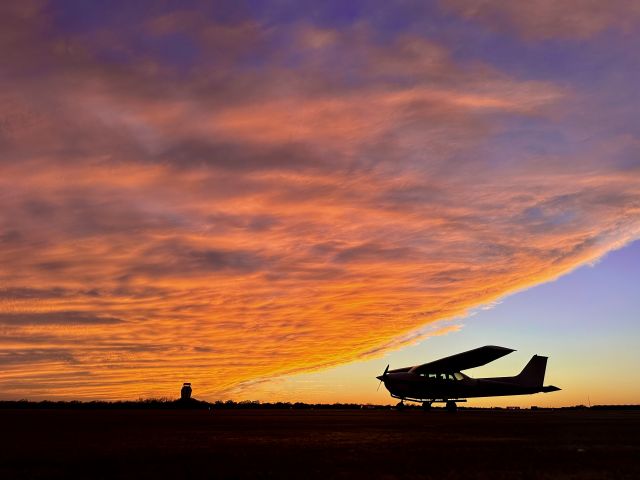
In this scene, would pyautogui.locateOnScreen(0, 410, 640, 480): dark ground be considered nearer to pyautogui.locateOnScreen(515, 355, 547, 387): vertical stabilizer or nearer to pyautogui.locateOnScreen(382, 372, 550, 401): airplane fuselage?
pyautogui.locateOnScreen(382, 372, 550, 401): airplane fuselage

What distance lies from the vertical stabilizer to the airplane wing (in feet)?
17.9

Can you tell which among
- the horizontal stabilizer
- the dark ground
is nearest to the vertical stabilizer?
the horizontal stabilizer

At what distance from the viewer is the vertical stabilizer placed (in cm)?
4394

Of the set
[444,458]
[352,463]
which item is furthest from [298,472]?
[444,458]

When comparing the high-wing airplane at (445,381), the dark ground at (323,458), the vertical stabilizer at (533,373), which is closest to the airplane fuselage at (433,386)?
the high-wing airplane at (445,381)

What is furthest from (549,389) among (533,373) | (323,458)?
(323,458)

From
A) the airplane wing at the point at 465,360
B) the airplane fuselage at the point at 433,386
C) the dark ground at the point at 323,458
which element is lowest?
the dark ground at the point at 323,458

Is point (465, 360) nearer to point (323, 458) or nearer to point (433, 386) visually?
point (433, 386)

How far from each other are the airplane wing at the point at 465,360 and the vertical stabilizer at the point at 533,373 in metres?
5.45

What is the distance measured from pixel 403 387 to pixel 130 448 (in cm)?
3024

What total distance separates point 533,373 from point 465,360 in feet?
30.6

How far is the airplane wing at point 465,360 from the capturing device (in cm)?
3806

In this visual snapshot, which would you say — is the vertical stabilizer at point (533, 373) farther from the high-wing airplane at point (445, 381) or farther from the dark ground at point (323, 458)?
the dark ground at point (323, 458)

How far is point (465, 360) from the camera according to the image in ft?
130
